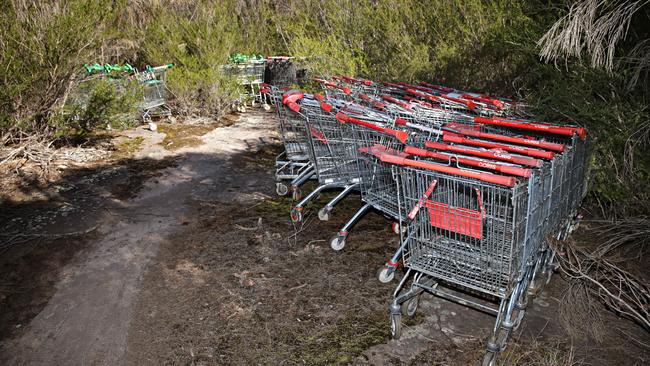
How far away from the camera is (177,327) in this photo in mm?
3215

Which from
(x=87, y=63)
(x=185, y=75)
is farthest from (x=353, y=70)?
(x=87, y=63)

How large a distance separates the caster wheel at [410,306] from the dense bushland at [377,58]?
194 centimetres

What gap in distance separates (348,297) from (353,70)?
4.99 metres

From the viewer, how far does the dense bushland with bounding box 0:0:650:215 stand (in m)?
3.83

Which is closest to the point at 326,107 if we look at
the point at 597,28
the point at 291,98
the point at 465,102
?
the point at 291,98

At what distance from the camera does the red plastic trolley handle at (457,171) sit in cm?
244

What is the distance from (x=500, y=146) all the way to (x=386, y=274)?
126 cm

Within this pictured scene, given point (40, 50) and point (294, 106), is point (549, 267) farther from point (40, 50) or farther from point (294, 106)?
point (40, 50)

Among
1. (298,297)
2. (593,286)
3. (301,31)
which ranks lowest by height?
(593,286)

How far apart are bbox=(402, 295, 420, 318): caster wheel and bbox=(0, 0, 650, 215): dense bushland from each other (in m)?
1.94

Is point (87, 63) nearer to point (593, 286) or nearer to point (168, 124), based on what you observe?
point (168, 124)

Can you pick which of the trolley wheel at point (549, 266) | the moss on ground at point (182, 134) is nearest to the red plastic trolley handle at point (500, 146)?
the trolley wheel at point (549, 266)

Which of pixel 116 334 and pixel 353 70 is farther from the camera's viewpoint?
pixel 353 70

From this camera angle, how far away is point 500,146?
3.23 metres
